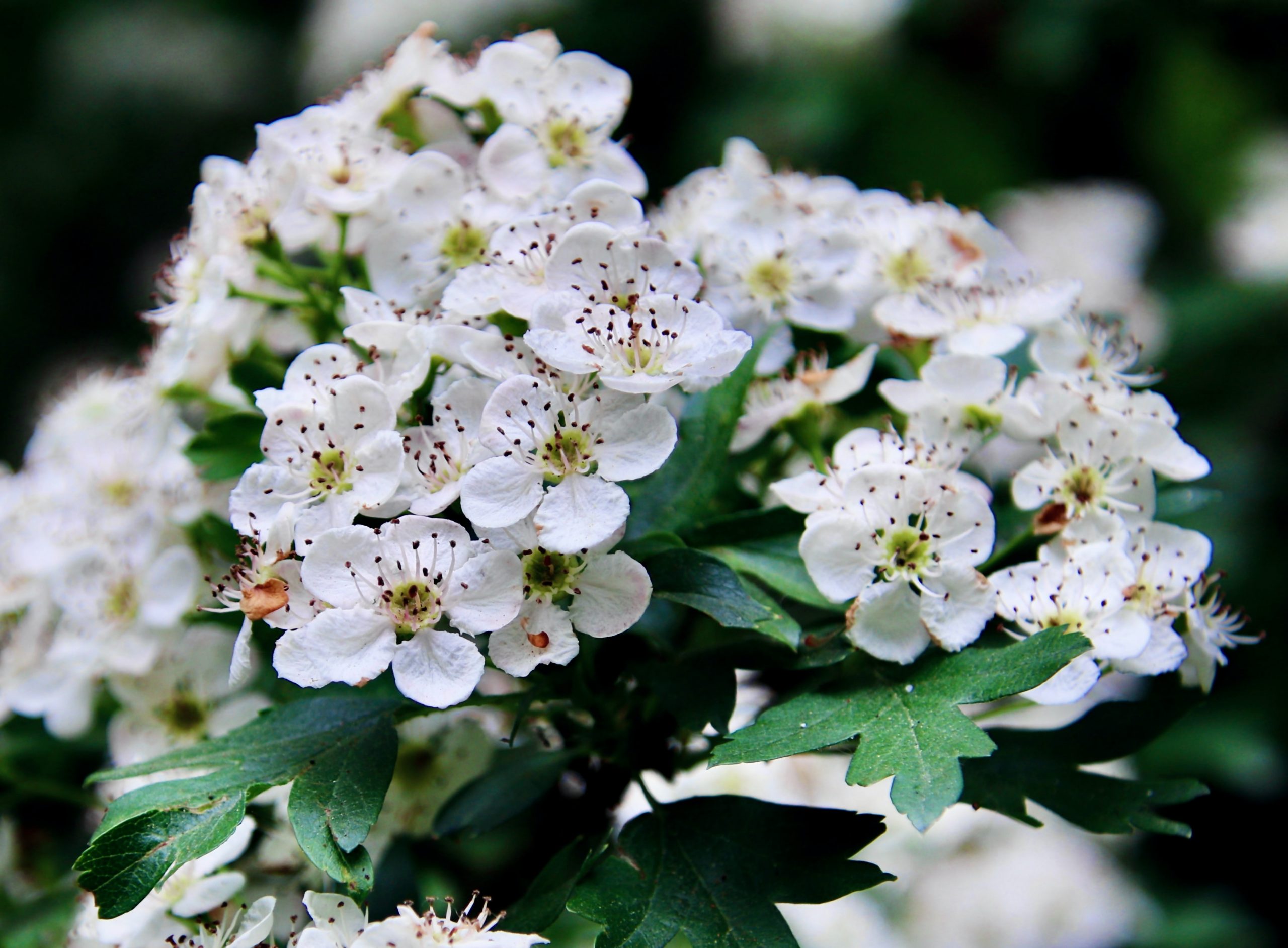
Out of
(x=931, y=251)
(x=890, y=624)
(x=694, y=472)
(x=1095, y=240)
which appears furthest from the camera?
(x=1095, y=240)

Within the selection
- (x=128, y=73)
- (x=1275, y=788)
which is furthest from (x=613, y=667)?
(x=128, y=73)

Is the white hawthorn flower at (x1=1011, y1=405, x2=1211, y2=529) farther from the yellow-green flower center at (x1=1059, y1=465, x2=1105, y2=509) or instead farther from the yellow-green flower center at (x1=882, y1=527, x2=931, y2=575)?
the yellow-green flower center at (x1=882, y1=527, x2=931, y2=575)

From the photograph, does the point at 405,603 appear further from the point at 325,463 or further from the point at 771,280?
the point at 771,280

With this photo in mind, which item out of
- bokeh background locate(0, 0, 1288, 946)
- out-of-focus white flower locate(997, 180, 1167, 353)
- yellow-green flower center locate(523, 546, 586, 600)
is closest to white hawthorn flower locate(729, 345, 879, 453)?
yellow-green flower center locate(523, 546, 586, 600)

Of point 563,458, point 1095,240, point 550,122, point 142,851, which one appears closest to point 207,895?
point 142,851

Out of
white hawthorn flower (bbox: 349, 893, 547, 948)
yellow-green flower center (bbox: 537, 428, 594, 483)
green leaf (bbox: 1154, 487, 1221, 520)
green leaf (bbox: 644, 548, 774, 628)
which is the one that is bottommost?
white hawthorn flower (bbox: 349, 893, 547, 948)

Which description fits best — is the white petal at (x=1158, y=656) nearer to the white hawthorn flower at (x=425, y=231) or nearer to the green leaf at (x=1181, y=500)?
the green leaf at (x=1181, y=500)

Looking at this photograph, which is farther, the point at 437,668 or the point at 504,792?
the point at 504,792
